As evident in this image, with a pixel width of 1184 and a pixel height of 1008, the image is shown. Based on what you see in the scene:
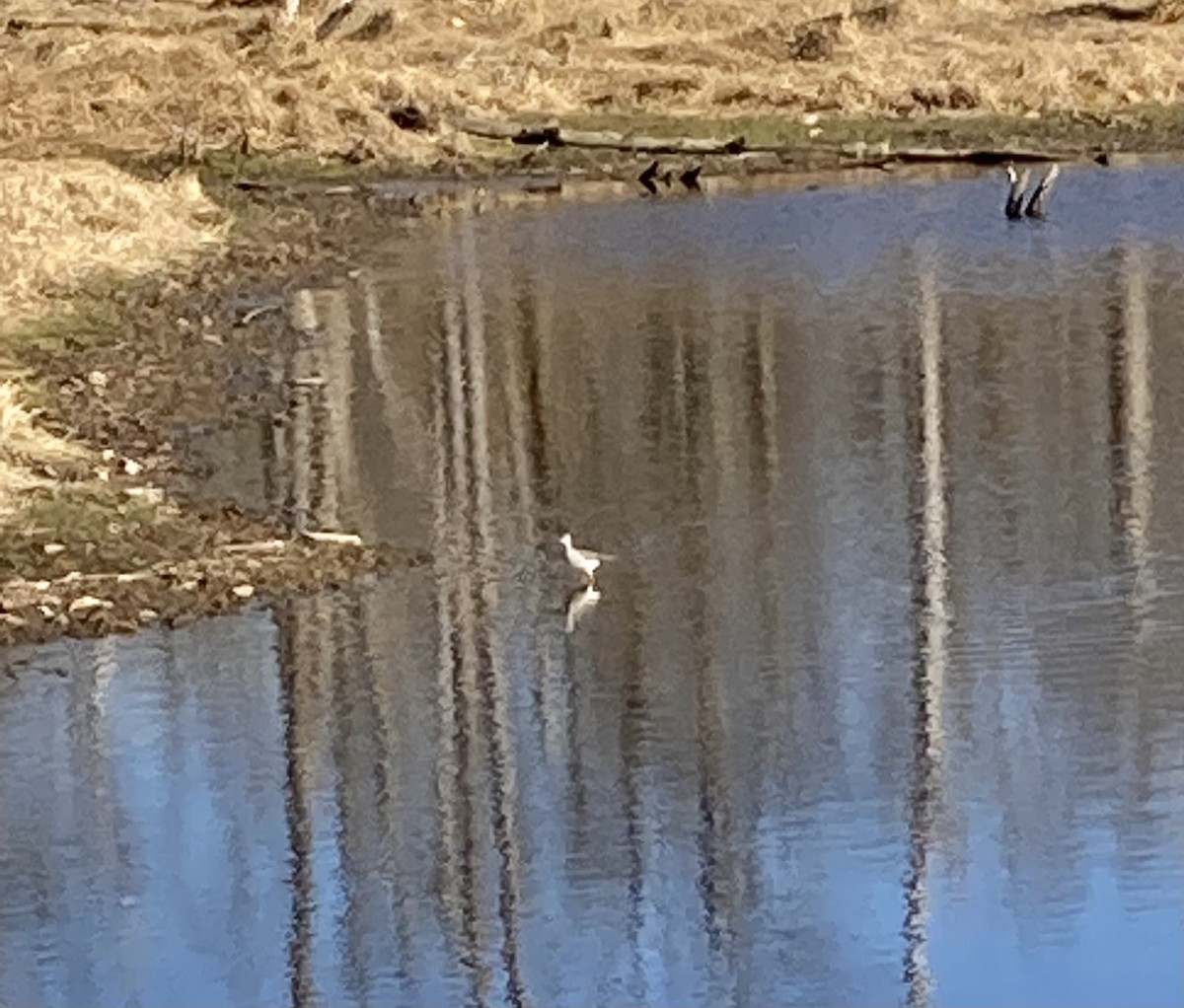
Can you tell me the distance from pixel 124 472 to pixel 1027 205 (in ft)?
46.4

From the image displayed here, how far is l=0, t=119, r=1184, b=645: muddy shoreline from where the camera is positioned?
13578 millimetres

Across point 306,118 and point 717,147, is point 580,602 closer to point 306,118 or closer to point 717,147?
point 717,147

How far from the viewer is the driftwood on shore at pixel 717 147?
32.7 metres

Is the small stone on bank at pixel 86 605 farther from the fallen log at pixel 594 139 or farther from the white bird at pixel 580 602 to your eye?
the fallen log at pixel 594 139

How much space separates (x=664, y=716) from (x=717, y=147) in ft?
73.8

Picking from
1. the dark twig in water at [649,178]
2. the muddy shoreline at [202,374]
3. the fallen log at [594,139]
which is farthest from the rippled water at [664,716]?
the fallen log at [594,139]

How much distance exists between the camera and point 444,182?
32875mm

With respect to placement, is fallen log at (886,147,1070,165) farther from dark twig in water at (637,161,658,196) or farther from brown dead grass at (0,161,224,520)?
brown dead grass at (0,161,224,520)

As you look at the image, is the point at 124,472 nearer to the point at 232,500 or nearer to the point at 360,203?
the point at 232,500

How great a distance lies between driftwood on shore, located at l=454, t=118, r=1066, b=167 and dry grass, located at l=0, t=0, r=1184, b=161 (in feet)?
2.49

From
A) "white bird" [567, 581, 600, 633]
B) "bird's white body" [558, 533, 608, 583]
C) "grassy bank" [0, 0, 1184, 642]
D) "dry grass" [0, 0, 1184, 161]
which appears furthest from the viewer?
"dry grass" [0, 0, 1184, 161]

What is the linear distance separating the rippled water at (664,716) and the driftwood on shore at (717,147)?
40.2 feet

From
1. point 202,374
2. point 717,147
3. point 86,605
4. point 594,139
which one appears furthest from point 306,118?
point 86,605

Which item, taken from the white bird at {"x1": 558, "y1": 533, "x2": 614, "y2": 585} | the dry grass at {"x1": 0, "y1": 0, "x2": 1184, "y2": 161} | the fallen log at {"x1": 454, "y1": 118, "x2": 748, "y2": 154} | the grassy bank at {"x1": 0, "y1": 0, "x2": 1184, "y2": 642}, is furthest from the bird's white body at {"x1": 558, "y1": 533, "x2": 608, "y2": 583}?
the fallen log at {"x1": 454, "y1": 118, "x2": 748, "y2": 154}
